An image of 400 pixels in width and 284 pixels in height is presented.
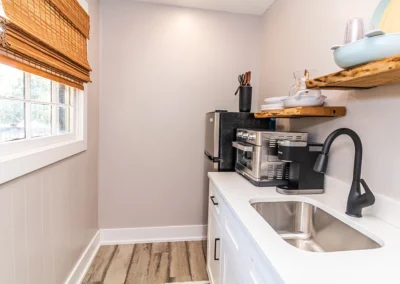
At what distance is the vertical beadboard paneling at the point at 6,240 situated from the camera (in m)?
0.97

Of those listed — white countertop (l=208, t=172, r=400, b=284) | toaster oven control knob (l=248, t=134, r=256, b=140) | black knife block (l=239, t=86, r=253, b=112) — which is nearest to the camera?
white countertop (l=208, t=172, r=400, b=284)

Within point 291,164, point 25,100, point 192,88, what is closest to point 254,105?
point 192,88

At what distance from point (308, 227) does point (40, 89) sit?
170 centimetres

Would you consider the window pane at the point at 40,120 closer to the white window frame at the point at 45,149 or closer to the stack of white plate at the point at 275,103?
the white window frame at the point at 45,149

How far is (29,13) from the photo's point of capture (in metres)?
1.07

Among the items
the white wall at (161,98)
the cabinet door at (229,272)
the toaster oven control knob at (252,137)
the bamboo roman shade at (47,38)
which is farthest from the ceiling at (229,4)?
the cabinet door at (229,272)

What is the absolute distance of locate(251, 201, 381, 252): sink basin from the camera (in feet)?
3.46

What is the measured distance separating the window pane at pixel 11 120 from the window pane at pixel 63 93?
468 mm

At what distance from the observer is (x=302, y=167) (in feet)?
4.57

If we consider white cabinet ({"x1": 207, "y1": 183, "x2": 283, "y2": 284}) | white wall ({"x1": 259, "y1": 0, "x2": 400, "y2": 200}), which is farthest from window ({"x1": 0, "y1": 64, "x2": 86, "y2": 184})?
white wall ({"x1": 259, "y1": 0, "x2": 400, "y2": 200})

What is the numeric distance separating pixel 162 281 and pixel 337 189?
1478mm

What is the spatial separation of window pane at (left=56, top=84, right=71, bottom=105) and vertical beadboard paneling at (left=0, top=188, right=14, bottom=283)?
0.88 m

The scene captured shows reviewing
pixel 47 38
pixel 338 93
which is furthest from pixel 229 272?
pixel 47 38

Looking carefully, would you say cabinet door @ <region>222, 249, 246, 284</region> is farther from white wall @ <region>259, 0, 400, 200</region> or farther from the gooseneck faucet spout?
white wall @ <region>259, 0, 400, 200</region>
